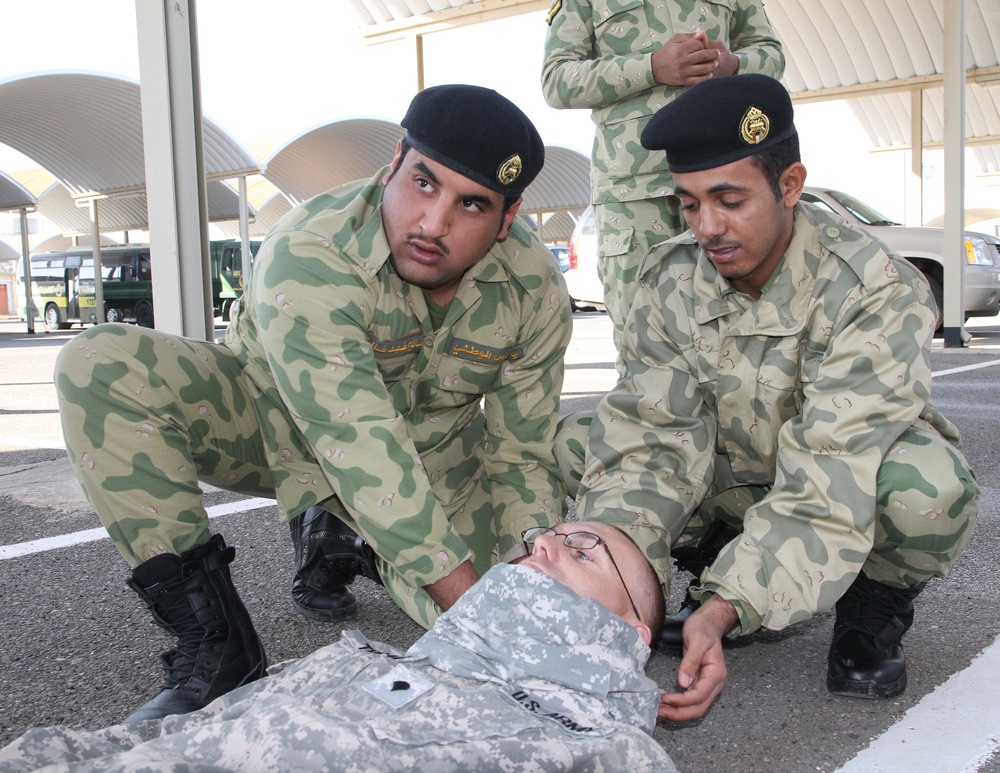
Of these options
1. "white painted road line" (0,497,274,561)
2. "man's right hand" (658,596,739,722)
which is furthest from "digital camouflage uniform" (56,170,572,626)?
"white painted road line" (0,497,274,561)

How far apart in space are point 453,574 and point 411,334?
63 centimetres

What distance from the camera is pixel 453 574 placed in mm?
1858

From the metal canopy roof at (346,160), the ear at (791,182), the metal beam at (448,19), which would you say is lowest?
the ear at (791,182)

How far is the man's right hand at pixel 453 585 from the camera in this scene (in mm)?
1856

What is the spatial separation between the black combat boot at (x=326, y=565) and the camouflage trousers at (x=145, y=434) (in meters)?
0.22

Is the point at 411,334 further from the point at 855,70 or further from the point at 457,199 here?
the point at 855,70

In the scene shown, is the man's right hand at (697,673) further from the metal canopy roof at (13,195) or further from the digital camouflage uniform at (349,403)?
the metal canopy roof at (13,195)

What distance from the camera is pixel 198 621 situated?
6.05 ft

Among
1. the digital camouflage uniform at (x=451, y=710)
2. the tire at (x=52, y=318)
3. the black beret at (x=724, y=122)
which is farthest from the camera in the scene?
the tire at (x=52, y=318)

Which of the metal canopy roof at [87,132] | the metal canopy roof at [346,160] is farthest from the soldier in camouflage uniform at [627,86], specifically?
the metal canopy roof at [346,160]

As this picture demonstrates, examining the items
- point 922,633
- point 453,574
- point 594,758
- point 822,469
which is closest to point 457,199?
point 453,574

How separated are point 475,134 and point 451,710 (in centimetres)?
115

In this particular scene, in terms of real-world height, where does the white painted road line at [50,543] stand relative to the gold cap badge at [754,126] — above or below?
below

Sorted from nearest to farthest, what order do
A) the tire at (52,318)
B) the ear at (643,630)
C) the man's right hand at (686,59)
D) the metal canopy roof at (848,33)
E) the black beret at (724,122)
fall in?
the ear at (643,630), the black beret at (724,122), the man's right hand at (686,59), the metal canopy roof at (848,33), the tire at (52,318)
